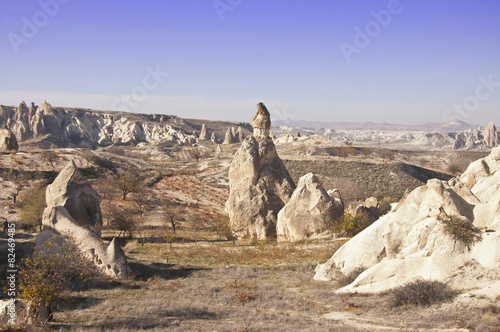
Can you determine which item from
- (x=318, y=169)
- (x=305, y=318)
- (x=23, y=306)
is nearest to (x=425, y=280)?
(x=305, y=318)

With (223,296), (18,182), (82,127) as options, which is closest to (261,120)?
(223,296)

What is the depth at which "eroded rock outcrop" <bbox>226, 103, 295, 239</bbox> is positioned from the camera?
81.5 feet

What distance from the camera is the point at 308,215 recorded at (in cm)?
2191

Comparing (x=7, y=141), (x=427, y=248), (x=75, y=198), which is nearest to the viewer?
(x=427, y=248)

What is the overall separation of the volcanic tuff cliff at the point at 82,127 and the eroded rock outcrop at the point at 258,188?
106705mm

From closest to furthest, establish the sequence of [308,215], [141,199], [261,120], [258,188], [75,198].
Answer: [75,198]
[308,215]
[258,188]
[261,120]
[141,199]

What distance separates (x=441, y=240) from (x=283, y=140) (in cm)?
8736

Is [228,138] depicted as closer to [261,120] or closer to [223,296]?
[261,120]

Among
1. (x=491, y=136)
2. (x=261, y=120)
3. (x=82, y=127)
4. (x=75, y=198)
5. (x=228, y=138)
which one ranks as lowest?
(x=75, y=198)

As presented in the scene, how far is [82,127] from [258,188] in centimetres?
13718

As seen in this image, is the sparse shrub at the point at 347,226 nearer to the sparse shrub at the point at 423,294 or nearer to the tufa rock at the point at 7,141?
the sparse shrub at the point at 423,294

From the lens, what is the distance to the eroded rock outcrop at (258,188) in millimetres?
24844

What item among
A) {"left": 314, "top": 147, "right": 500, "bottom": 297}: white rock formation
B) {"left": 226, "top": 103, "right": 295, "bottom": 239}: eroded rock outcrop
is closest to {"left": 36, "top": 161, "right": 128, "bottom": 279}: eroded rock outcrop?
{"left": 314, "top": 147, "right": 500, "bottom": 297}: white rock formation

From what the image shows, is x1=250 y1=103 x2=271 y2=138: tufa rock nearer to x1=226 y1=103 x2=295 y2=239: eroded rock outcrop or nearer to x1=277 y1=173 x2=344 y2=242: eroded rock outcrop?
x1=226 y1=103 x2=295 y2=239: eroded rock outcrop
